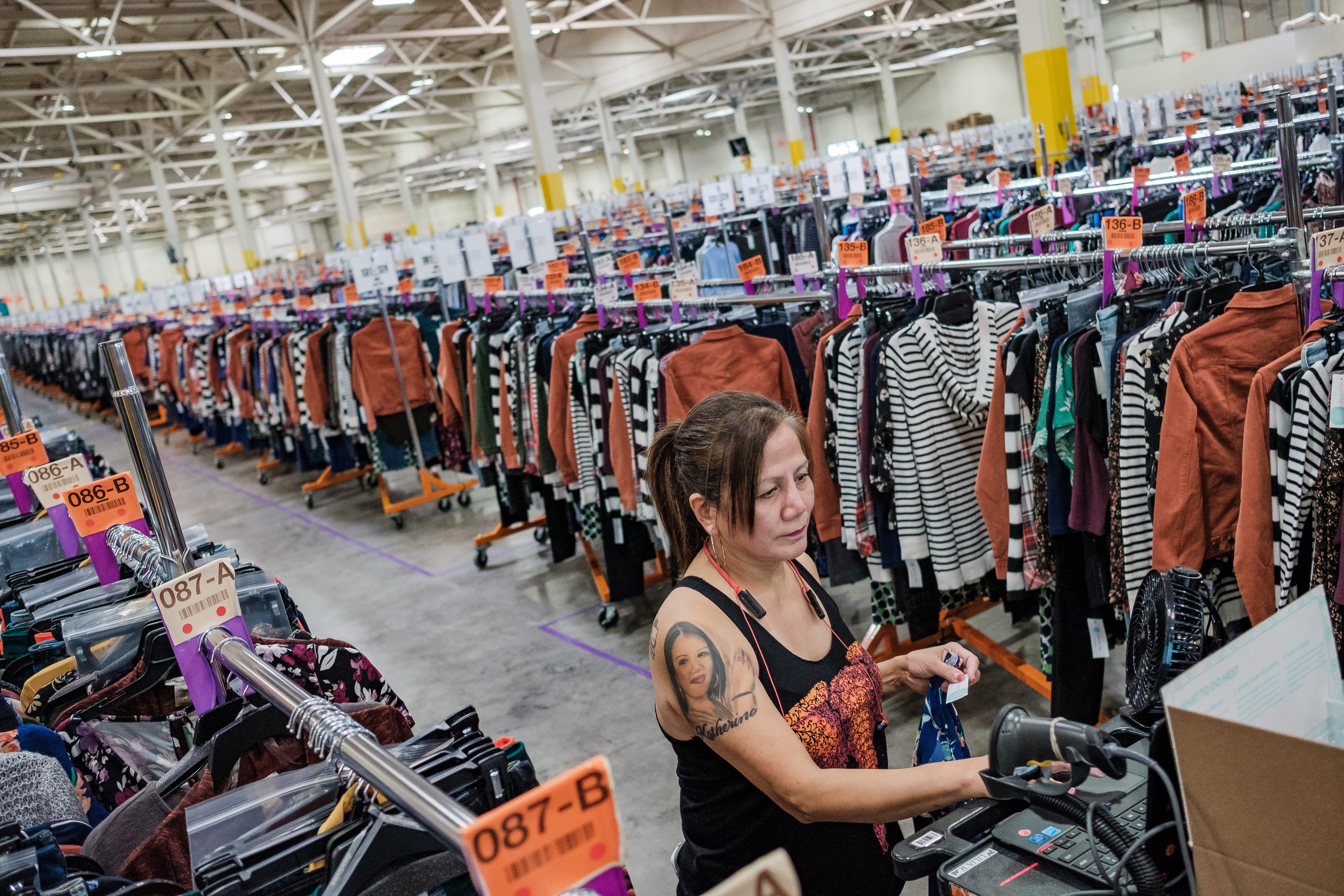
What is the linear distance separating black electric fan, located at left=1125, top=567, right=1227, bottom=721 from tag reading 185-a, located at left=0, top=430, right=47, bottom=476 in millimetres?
2742

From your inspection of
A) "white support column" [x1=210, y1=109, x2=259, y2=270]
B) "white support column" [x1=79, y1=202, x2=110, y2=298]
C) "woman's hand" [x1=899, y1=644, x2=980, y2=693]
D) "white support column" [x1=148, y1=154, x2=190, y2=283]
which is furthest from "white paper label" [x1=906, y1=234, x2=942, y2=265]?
"white support column" [x1=79, y1=202, x2=110, y2=298]

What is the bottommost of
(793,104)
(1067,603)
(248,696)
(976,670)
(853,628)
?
(853,628)

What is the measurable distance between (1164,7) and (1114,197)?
21.6 metres

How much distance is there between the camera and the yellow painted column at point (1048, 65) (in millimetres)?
10430

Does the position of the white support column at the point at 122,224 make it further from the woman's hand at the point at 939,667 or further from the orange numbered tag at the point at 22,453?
the woman's hand at the point at 939,667

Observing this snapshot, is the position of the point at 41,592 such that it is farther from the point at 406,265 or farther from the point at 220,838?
the point at 406,265

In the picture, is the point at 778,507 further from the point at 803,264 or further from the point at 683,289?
the point at 683,289

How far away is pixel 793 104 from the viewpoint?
17.0m

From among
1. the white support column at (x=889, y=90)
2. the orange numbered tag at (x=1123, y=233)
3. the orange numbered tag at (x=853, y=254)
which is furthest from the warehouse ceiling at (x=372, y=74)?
the orange numbered tag at (x=1123, y=233)

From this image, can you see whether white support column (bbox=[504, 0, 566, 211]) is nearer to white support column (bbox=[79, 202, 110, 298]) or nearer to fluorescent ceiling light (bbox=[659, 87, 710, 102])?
fluorescent ceiling light (bbox=[659, 87, 710, 102])

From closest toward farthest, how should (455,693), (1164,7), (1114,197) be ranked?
(455,693) < (1114,197) < (1164,7)

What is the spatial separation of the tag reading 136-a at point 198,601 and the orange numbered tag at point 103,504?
24.2 inches

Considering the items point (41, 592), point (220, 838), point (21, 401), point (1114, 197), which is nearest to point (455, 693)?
point (41, 592)

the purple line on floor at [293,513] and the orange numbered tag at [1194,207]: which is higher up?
the orange numbered tag at [1194,207]
